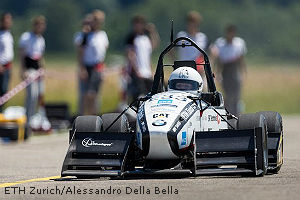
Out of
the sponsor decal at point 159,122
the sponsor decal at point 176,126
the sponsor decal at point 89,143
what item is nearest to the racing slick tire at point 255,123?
the sponsor decal at point 176,126

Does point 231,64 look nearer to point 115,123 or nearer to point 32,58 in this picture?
point 32,58

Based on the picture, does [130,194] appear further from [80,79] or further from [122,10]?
[122,10]

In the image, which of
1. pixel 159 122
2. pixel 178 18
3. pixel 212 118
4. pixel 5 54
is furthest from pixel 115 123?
pixel 178 18

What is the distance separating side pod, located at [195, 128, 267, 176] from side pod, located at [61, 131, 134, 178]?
0.93 m

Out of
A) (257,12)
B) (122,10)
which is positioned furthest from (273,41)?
(122,10)

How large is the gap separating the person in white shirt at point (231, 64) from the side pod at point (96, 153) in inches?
524

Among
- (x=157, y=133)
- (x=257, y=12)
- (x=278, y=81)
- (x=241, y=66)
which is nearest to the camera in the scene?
(x=157, y=133)

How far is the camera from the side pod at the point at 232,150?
36.7 feet

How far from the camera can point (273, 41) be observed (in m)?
85.1

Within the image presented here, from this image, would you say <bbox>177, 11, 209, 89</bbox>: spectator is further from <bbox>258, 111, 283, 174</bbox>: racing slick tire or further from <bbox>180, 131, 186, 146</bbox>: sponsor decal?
<bbox>180, 131, 186, 146</bbox>: sponsor decal

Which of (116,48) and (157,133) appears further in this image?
(116,48)

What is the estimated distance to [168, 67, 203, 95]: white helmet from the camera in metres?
12.8

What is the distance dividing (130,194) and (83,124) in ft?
8.69

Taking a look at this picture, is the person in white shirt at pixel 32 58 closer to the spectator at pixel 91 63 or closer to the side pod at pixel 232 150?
the spectator at pixel 91 63
